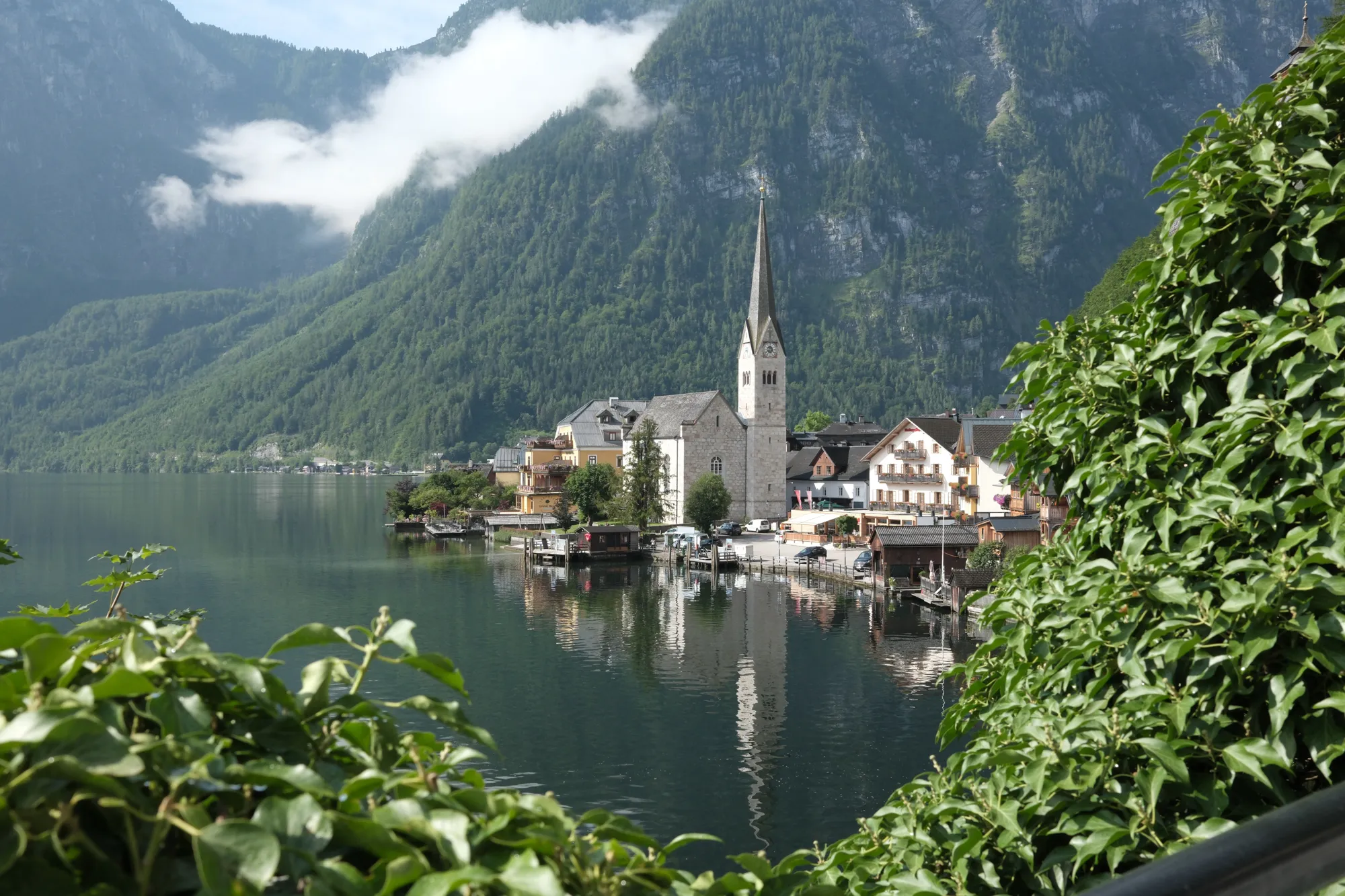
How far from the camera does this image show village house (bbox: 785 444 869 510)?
82375 mm

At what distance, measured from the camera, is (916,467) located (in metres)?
71.1

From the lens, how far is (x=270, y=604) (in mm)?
45281

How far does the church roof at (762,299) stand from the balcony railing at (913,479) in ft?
52.0

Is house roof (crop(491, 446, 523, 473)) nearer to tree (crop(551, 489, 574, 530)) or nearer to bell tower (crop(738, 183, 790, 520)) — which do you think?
tree (crop(551, 489, 574, 530))

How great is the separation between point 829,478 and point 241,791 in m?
85.1

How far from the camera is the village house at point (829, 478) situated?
270ft

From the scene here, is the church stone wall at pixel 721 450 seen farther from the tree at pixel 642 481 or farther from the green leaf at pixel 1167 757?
the green leaf at pixel 1167 757

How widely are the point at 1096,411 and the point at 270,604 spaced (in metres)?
45.5

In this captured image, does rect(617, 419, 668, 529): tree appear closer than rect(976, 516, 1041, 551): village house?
No

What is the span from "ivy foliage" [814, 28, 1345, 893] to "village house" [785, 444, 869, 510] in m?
76.8

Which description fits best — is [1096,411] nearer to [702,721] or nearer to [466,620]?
[702,721]

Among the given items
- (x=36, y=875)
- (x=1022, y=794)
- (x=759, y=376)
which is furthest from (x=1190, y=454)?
(x=759, y=376)

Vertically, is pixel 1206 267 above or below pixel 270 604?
above

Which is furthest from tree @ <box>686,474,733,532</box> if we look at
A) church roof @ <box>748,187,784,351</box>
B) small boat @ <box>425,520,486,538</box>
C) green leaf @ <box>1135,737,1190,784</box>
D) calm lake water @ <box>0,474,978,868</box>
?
green leaf @ <box>1135,737,1190,784</box>
